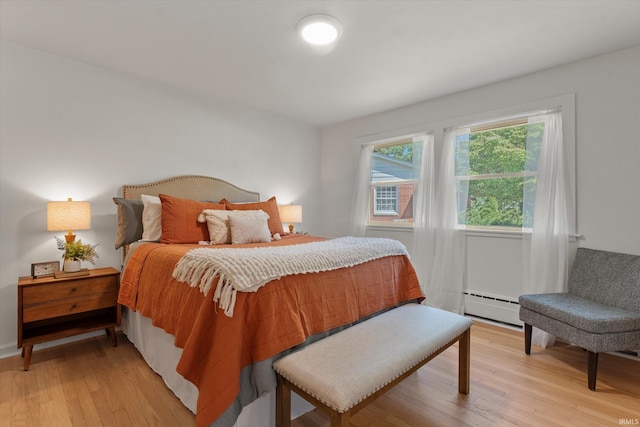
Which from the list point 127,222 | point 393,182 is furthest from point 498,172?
point 127,222

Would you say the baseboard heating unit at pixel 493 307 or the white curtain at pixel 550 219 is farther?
the baseboard heating unit at pixel 493 307

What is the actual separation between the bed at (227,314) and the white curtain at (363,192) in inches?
73.4

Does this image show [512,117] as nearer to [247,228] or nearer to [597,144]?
[597,144]

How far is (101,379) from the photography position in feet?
6.46

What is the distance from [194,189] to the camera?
3.24 metres

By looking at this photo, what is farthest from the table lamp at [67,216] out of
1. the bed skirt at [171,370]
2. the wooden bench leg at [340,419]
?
the wooden bench leg at [340,419]

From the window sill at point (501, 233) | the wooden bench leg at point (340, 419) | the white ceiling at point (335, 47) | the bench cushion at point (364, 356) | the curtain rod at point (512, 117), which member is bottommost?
the wooden bench leg at point (340, 419)

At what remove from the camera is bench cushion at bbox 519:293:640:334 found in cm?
188

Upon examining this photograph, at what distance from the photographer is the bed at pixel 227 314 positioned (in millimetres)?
1268

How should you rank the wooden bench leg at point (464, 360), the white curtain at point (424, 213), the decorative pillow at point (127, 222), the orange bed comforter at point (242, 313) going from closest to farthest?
the orange bed comforter at point (242, 313) < the wooden bench leg at point (464, 360) < the decorative pillow at point (127, 222) < the white curtain at point (424, 213)

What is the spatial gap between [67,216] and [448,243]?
3.48 meters

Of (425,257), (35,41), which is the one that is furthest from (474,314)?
(35,41)

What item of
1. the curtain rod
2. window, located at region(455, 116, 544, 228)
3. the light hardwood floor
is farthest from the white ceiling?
the light hardwood floor

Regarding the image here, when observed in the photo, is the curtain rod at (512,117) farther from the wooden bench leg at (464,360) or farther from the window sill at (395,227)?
the wooden bench leg at (464,360)
